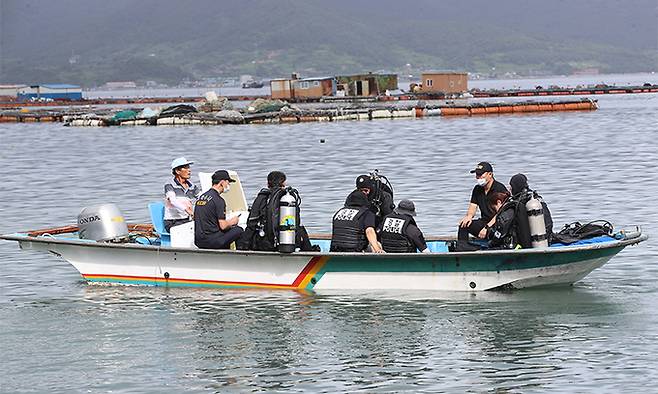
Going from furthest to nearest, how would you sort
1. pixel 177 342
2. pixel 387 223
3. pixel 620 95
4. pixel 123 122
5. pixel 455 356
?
pixel 620 95
pixel 123 122
pixel 387 223
pixel 177 342
pixel 455 356

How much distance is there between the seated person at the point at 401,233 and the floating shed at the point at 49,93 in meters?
161

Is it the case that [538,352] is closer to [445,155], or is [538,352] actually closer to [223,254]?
[223,254]

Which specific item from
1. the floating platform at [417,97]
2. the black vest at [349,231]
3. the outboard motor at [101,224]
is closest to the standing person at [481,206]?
the black vest at [349,231]

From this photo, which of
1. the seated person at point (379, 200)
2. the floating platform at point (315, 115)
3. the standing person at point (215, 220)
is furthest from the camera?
the floating platform at point (315, 115)

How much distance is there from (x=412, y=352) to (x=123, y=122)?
8050 centimetres

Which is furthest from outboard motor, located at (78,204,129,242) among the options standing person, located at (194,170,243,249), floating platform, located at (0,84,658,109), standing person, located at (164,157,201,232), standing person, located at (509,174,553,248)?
floating platform, located at (0,84,658,109)

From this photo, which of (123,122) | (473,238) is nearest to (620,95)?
(123,122)

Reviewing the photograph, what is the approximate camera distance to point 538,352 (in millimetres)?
16516

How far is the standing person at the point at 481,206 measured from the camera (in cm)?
1988

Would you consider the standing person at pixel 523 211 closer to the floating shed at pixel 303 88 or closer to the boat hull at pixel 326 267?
the boat hull at pixel 326 267

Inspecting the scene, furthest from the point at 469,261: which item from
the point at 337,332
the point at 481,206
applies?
the point at 337,332

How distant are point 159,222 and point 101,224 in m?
1.07

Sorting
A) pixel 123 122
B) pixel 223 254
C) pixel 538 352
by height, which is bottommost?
pixel 538 352

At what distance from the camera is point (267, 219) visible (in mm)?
19938
